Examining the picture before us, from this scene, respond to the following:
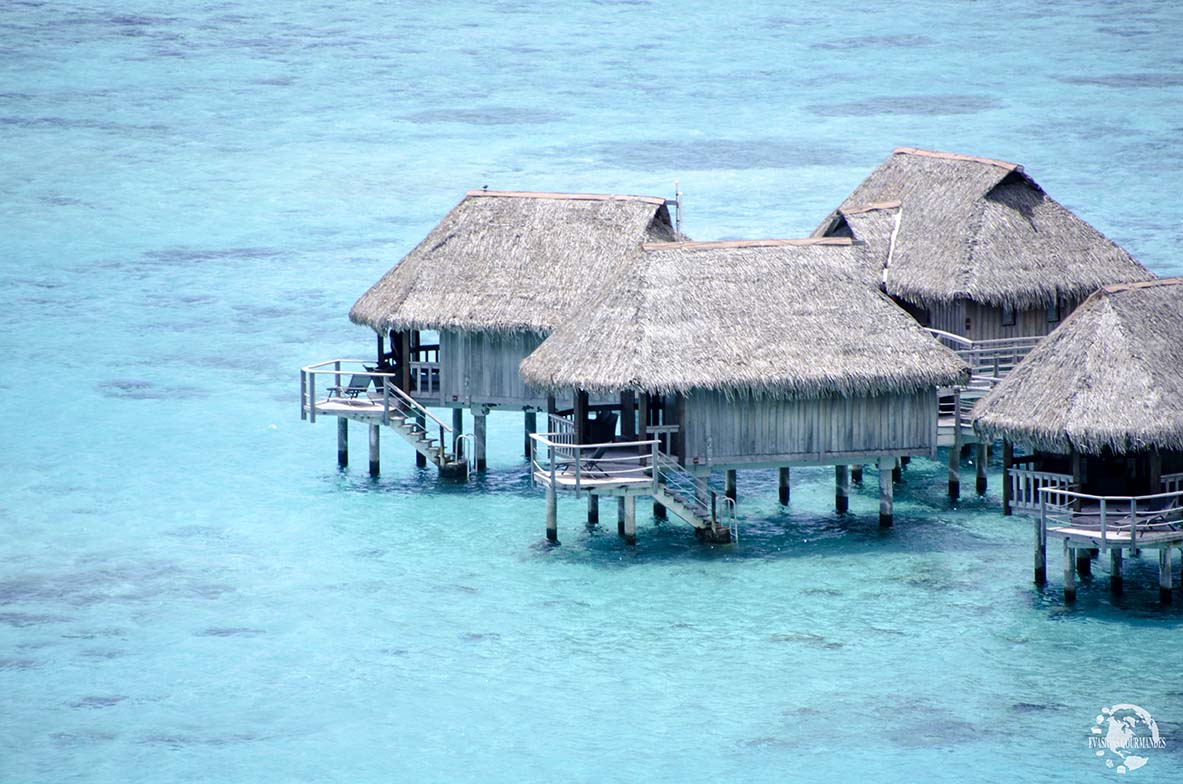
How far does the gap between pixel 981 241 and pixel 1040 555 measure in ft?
30.7

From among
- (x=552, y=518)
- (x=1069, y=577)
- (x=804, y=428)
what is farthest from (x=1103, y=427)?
(x=552, y=518)

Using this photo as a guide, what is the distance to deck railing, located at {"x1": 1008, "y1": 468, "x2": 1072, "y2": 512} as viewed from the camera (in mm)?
35250

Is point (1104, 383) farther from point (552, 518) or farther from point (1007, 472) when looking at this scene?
point (552, 518)

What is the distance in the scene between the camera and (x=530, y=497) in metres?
44.1

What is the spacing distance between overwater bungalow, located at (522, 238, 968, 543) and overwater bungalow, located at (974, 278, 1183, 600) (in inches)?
119

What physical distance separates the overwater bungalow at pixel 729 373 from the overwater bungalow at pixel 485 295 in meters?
3.63

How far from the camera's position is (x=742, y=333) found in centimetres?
3853

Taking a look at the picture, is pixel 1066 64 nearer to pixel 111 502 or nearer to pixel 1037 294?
pixel 1037 294

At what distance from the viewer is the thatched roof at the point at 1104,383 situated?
1346 inches

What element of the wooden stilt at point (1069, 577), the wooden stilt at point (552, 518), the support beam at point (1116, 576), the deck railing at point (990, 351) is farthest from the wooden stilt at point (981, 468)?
the wooden stilt at point (552, 518)

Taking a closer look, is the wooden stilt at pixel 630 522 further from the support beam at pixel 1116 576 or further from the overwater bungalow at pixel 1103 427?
the support beam at pixel 1116 576

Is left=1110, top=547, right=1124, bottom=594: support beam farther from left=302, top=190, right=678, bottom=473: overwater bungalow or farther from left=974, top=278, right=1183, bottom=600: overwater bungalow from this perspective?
left=302, top=190, right=678, bottom=473: overwater bungalow

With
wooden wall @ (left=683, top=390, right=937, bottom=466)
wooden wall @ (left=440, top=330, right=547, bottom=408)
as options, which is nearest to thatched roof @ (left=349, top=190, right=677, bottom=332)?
wooden wall @ (left=440, top=330, right=547, bottom=408)

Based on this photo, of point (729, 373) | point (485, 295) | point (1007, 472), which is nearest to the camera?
point (1007, 472)
